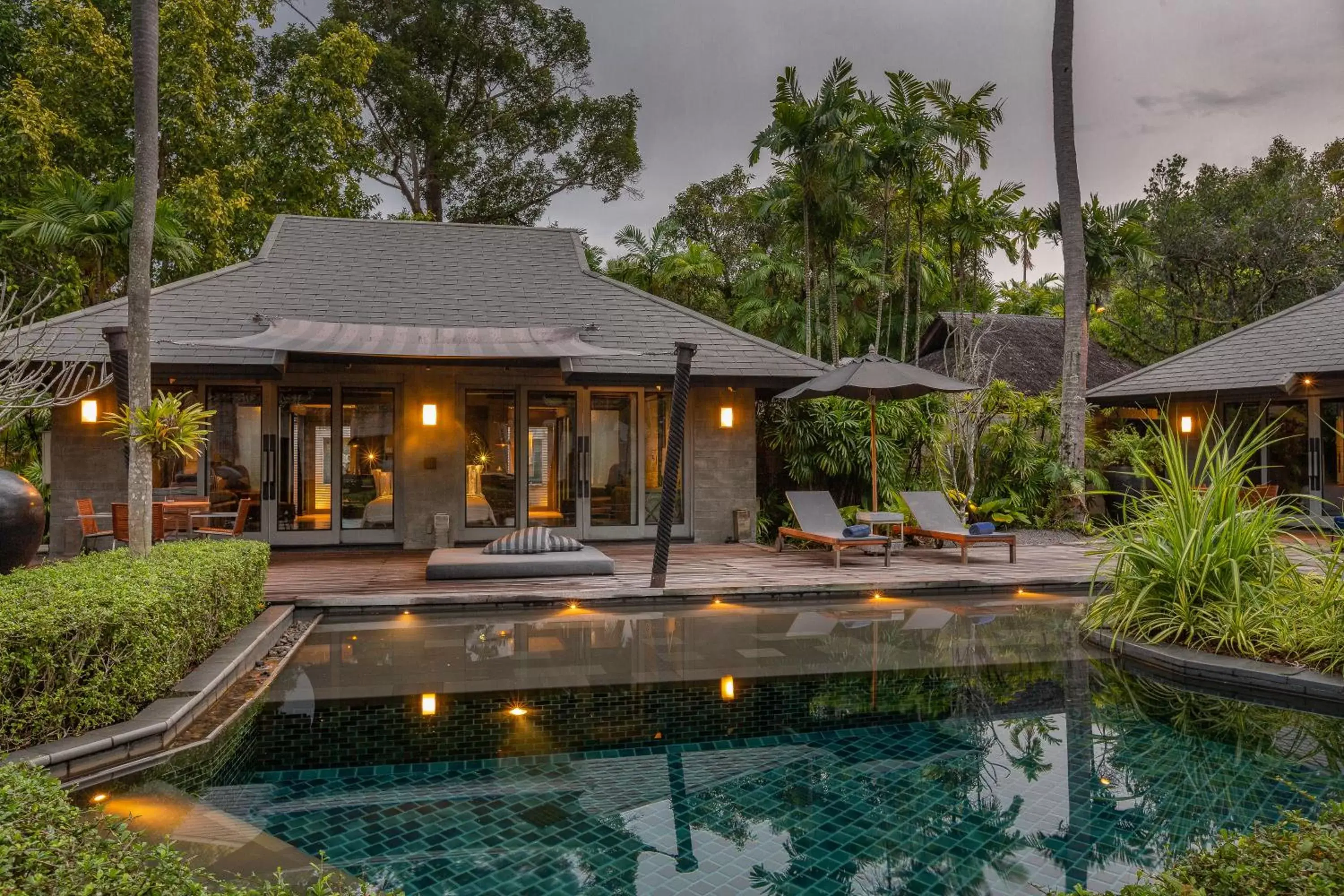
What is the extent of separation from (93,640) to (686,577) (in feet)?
19.7

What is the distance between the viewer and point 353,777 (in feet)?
13.8

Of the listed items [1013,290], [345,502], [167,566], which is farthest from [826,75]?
[1013,290]

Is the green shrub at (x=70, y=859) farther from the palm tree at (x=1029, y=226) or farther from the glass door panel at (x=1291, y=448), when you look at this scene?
the glass door panel at (x=1291, y=448)

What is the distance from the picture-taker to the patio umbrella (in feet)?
35.2

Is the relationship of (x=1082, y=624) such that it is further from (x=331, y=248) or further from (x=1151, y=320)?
(x=1151, y=320)

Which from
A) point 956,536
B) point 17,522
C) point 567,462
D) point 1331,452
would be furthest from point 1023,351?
point 17,522

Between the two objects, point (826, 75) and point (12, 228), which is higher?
point (826, 75)

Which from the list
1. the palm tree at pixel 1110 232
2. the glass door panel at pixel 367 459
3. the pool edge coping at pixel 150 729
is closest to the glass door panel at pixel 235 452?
the glass door panel at pixel 367 459

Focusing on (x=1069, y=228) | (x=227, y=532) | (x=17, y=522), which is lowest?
(x=227, y=532)

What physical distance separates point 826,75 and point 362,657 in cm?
1316

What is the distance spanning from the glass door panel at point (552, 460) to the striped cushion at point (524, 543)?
8.52ft

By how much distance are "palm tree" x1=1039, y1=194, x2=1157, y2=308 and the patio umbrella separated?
6179mm

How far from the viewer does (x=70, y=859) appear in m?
2.27

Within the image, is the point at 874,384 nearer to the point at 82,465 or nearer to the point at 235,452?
the point at 235,452
